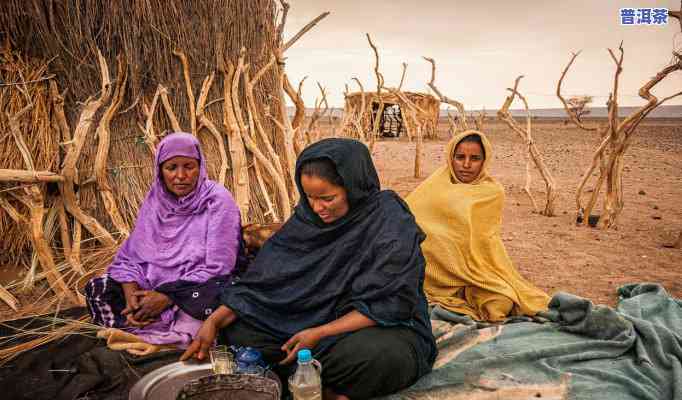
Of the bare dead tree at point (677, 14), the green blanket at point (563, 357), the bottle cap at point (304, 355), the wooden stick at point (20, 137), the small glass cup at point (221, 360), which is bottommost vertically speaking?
the green blanket at point (563, 357)

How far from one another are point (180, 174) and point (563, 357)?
211 centimetres

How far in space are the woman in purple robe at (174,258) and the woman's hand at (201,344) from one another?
37 centimetres

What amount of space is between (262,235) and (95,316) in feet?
3.21

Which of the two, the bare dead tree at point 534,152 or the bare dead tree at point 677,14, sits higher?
the bare dead tree at point 677,14

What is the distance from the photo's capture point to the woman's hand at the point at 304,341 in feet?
6.28

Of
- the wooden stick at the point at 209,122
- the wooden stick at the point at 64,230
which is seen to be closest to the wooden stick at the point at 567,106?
the wooden stick at the point at 209,122

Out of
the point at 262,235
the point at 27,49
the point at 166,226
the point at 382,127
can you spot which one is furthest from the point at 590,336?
the point at 382,127

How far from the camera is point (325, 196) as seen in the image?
6.52 ft

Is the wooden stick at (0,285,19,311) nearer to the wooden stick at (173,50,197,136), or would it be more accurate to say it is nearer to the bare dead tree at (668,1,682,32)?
the wooden stick at (173,50,197,136)

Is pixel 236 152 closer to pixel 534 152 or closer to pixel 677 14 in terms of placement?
pixel 534 152

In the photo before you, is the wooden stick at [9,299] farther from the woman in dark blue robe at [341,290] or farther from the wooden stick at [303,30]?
the wooden stick at [303,30]

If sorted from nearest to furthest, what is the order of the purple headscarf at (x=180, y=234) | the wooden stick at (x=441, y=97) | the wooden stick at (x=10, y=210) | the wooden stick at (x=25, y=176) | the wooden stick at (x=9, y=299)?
the purple headscarf at (x=180, y=234) < the wooden stick at (x=25, y=176) < the wooden stick at (x=9, y=299) < the wooden stick at (x=10, y=210) < the wooden stick at (x=441, y=97)

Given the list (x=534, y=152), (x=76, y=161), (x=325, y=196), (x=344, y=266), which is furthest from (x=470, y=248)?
(x=534, y=152)

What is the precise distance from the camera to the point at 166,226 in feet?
9.04
